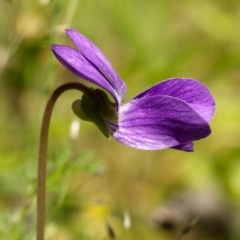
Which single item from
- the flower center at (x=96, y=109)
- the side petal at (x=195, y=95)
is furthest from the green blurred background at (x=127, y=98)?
the side petal at (x=195, y=95)

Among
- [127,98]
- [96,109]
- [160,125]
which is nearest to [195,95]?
[160,125]

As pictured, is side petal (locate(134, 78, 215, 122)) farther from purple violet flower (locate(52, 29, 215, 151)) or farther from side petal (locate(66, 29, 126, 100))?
side petal (locate(66, 29, 126, 100))

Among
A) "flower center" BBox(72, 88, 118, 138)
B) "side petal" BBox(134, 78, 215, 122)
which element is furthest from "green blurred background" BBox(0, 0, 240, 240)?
"side petal" BBox(134, 78, 215, 122)

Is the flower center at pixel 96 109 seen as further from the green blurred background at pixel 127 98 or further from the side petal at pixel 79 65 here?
the green blurred background at pixel 127 98

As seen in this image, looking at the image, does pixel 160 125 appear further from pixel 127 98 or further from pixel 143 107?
pixel 127 98

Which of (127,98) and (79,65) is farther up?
(79,65)

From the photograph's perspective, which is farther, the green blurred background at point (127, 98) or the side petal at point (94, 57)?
the green blurred background at point (127, 98)
